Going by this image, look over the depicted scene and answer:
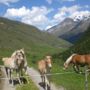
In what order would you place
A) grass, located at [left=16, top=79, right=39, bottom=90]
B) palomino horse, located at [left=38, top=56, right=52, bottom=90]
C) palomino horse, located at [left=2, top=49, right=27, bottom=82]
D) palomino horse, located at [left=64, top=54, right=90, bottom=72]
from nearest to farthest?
palomino horse, located at [left=38, top=56, right=52, bottom=90]
grass, located at [left=16, top=79, right=39, bottom=90]
palomino horse, located at [left=2, top=49, right=27, bottom=82]
palomino horse, located at [left=64, top=54, right=90, bottom=72]

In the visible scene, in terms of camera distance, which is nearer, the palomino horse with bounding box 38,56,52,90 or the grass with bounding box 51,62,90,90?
the palomino horse with bounding box 38,56,52,90

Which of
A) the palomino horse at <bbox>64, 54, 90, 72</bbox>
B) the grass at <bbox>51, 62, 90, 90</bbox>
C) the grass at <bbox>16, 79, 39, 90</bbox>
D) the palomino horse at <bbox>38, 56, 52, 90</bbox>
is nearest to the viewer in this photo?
the palomino horse at <bbox>38, 56, 52, 90</bbox>

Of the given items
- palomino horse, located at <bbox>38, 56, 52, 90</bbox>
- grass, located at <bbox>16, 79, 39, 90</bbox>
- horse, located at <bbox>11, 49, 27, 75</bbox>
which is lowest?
grass, located at <bbox>16, 79, 39, 90</bbox>

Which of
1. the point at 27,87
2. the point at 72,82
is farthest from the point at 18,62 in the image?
the point at 72,82

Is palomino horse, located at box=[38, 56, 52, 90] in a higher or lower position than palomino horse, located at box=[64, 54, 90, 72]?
lower

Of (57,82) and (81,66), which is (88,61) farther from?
(57,82)

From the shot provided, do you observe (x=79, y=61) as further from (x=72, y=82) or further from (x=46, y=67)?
(x=46, y=67)

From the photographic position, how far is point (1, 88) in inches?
A: 1063

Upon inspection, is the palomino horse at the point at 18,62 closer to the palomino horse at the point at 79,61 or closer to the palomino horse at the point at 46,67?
the palomino horse at the point at 46,67

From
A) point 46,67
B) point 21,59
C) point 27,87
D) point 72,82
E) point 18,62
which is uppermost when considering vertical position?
point 21,59

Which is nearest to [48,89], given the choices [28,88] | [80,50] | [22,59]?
[28,88]

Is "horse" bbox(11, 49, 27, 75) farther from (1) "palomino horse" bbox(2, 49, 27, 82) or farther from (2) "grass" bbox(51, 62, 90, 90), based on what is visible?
(2) "grass" bbox(51, 62, 90, 90)

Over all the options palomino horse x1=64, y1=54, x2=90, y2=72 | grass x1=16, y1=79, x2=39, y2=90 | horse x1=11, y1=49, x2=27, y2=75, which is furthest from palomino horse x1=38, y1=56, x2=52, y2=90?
palomino horse x1=64, y1=54, x2=90, y2=72

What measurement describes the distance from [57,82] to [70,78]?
3.38 m
